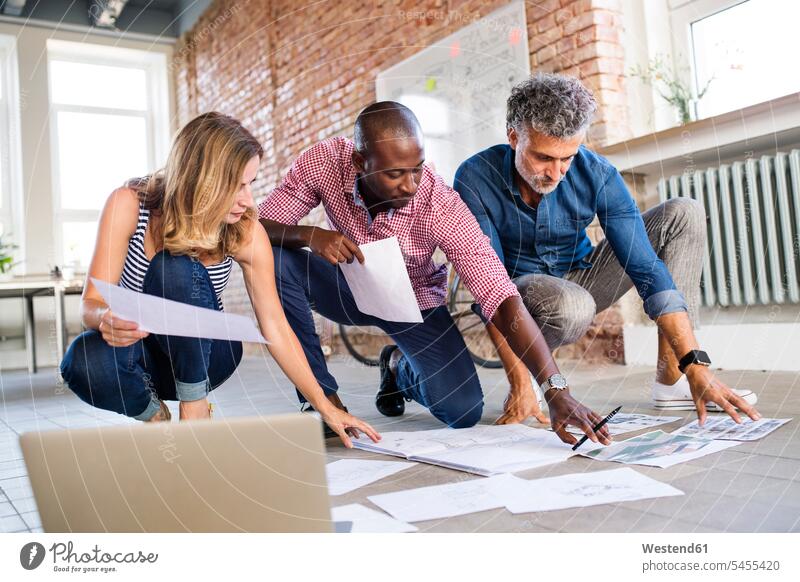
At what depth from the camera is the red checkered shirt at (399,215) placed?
1.24 m

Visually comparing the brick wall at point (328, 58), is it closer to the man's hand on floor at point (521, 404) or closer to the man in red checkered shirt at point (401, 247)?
the man in red checkered shirt at point (401, 247)

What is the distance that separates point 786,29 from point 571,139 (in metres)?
0.99

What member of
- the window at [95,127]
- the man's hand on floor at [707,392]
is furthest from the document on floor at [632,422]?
the window at [95,127]

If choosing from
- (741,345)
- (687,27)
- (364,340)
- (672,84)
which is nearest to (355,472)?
(741,345)

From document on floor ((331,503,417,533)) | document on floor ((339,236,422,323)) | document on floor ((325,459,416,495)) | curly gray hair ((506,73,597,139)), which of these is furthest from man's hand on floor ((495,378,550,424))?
document on floor ((331,503,417,533))

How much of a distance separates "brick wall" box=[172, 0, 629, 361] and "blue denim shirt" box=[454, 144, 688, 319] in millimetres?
389

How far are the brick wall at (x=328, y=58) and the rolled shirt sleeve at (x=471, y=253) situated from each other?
0.35 meters

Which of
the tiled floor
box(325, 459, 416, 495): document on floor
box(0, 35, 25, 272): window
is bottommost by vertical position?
the tiled floor

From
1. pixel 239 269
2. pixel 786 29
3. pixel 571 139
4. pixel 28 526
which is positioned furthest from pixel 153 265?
pixel 786 29

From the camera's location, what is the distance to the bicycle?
8.42ft

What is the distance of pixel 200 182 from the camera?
3.05 ft

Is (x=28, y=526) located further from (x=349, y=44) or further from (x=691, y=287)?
(x=349, y=44)
